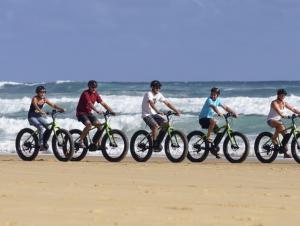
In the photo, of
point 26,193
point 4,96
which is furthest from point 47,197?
point 4,96

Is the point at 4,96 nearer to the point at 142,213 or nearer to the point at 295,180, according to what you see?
the point at 295,180

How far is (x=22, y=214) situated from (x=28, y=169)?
6308 mm

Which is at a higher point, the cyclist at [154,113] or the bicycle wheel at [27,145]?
the cyclist at [154,113]

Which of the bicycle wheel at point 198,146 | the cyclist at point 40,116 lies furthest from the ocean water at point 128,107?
the bicycle wheel at point 198,146

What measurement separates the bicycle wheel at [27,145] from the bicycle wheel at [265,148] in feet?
14.6

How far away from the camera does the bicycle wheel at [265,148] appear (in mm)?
18078

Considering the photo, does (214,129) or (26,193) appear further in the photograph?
(214,129)

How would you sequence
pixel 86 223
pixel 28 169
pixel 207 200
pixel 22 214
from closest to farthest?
pixel 86 223
pixel 22 214
pixel 207 200
pixel 28 169

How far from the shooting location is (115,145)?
17.5 metres

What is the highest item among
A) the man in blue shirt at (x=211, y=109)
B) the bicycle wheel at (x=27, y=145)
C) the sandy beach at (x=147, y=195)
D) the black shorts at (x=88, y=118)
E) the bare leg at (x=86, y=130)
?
the man in blue shirt at (x=211, y=109)

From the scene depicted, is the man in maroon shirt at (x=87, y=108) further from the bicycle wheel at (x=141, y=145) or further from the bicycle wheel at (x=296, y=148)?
the bicycle wheel at (x=296, y=148)

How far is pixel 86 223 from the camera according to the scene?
332 inches

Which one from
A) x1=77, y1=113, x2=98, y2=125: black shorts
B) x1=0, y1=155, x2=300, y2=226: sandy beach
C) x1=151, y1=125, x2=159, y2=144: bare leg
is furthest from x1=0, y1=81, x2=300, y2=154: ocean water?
x1=0, y1=155, x2=300, y2=226: sandy beach

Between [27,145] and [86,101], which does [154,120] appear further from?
[27,145]
